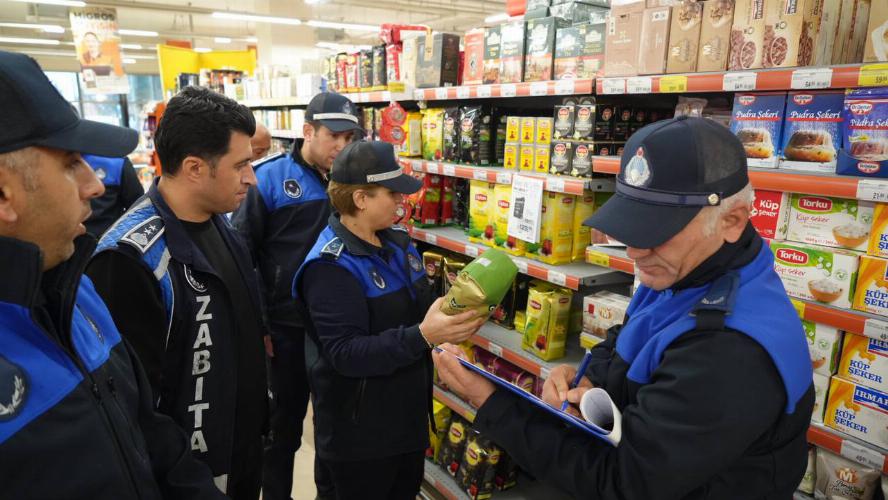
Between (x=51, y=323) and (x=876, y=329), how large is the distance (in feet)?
7.15

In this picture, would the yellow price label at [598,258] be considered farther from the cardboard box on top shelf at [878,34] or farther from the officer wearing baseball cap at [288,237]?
the officer wearing baseball cap at [288,237]

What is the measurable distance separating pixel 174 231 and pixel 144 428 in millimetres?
600

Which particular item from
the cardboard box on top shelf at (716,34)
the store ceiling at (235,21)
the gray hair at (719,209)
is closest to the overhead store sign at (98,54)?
the store ceiling at (235,21)

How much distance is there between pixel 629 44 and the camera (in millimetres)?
2240

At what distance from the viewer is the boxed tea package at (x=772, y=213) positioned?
1.93 metres

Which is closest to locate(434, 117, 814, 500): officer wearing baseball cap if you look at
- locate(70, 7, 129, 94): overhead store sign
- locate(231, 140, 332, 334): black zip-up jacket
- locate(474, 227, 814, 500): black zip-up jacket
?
locate(474, 227, 814, 500): black zip-up jacket

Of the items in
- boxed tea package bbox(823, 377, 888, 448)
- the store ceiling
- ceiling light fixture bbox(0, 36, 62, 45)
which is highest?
the store ceiling

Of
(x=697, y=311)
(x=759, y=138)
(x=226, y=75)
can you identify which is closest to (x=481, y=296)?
(x=697, y=311)

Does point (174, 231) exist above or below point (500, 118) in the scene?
below

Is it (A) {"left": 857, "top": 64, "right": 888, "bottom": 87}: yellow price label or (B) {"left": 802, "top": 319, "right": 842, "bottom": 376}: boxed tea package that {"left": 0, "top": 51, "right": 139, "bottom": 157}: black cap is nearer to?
(A) {"left": 857, "top": 64, "right": 888, "bottom": 87}: yellow price label

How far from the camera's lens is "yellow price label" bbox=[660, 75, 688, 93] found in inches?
80.2

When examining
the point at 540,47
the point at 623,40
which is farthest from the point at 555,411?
the point at 540,47

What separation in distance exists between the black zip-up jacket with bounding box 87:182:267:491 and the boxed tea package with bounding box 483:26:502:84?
1.85m

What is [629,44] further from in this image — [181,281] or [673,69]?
[181,281]
